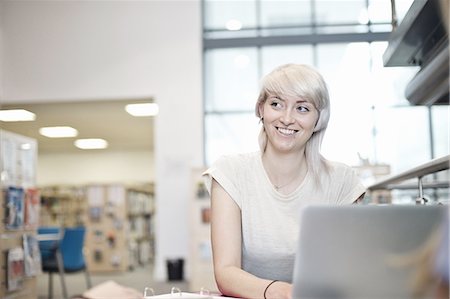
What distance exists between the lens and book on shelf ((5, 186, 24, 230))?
186 inches

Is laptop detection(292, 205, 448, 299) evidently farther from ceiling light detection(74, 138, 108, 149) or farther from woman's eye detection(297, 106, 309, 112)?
ceiling light detection(74, 138, 108, 149)

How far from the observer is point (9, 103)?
28.2 feet

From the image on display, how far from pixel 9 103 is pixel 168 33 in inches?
101

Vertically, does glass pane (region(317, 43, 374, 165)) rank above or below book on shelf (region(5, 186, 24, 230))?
above

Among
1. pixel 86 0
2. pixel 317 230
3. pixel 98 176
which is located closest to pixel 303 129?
pixel 317 230

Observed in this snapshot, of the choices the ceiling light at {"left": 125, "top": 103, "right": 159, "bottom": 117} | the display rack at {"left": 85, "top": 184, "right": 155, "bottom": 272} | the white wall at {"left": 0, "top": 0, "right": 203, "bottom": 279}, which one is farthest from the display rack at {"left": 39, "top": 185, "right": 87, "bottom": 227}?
the white wall at {"left": 0, "top": 0, "right": 203, "bottom": 279}

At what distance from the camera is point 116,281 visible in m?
8.30

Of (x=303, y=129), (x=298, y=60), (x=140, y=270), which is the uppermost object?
(x=298, y=60)

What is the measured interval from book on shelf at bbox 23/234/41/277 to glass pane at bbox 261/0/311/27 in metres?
4.69

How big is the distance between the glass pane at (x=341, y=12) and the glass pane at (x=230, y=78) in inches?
42.9

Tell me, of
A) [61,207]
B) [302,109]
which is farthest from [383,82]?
[61,207]

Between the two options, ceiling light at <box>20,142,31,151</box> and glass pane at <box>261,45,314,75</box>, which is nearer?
ceiling light at <box>20,142,31,151</box>

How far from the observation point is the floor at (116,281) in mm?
7102

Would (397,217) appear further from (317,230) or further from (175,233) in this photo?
(175,233)
